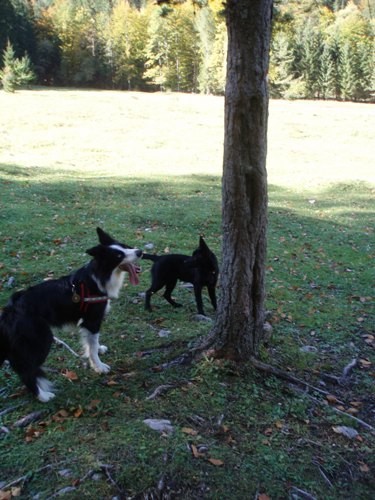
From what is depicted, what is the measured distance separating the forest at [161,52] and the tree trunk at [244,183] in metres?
44.0

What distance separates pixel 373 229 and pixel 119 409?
1095cm

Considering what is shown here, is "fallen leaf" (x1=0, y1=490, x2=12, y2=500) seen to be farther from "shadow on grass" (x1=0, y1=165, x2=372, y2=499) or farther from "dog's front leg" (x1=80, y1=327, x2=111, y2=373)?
"dog's front leg" (x1=80, y1=327, x2=111, y2=373)

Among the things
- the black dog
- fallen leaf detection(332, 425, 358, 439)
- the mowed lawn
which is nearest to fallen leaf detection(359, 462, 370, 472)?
fallen leaf detection(332, 425, 358, 439)

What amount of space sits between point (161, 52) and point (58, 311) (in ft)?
198

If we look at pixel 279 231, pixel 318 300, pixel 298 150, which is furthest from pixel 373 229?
pixel 298 150

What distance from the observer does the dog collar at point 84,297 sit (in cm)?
446

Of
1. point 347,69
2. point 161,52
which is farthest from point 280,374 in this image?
point 161,52

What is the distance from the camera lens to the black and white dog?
13.0ft

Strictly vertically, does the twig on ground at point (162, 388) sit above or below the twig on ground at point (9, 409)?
above

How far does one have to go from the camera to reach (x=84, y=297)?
178 inches

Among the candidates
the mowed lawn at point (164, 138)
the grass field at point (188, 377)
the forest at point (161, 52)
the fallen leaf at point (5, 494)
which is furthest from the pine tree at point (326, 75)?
the fallen leaf at point (5, 494)

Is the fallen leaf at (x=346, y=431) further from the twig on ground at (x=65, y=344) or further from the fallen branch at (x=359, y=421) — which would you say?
the twig on ground at (x=65, y=344)

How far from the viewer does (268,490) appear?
313cm

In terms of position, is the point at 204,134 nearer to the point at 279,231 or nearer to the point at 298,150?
the point at 298,150
